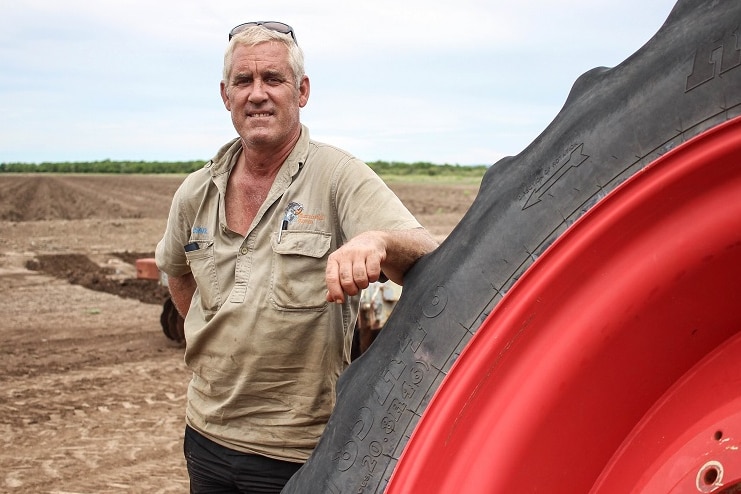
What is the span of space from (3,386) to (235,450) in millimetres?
4332

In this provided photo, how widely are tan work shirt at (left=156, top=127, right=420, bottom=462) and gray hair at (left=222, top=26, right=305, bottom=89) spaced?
0.21 metres

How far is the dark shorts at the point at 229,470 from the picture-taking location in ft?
7.74

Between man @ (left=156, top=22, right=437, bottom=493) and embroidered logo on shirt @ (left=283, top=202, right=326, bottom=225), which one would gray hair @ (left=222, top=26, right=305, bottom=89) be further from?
embroidered logo on shirt @ (left=283, top=202, right=326, bottom=225)

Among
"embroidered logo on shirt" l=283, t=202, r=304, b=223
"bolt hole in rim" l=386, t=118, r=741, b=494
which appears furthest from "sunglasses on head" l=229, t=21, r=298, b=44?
"bolt hole in rim" l=386, t=118, r=741, b=494

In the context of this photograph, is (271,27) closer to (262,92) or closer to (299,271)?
Result: (262,92)

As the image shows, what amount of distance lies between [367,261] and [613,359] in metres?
0.65

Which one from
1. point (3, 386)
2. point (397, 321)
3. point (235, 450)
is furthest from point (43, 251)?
point (397, 321)

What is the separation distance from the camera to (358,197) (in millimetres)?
2275

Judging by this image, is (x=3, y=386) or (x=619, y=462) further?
(x=3, y=386)

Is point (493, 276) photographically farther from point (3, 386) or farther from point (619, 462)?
point (3, 386)

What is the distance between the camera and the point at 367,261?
1702mm

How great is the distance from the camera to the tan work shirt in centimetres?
227

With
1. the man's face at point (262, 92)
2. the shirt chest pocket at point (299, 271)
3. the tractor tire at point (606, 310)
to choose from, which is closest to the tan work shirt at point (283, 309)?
the shirt chest pocket at point (299, 271)

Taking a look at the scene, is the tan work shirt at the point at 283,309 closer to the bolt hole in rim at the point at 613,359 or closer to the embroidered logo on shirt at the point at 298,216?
the embroidered logo on shirt at the point at 298,216
